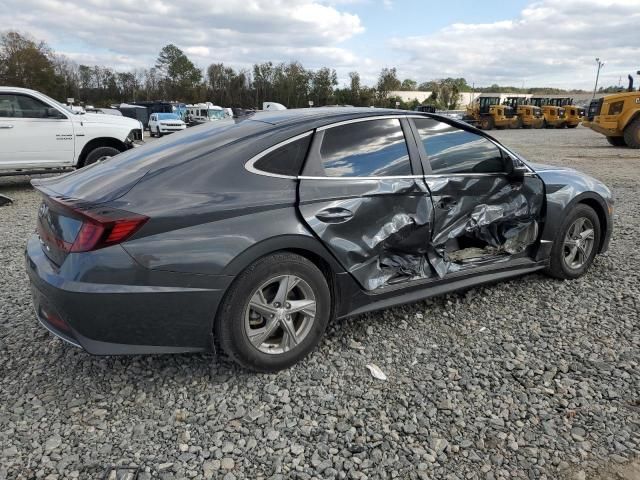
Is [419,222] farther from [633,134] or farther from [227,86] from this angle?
[227,86]

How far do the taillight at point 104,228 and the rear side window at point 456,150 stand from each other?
6.84ft

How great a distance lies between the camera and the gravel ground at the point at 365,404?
2230mm

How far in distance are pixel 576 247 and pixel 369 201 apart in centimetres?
236

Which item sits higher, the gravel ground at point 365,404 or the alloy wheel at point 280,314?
the alloy wheel at point 280,314

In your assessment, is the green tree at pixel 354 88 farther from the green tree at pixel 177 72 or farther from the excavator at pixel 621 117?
the excavator at pixel 621 117

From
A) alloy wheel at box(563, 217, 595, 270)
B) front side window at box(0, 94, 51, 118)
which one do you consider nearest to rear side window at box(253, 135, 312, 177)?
alloy wheel at box(563, 217, 595, 270)

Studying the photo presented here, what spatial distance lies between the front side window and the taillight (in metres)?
7.79

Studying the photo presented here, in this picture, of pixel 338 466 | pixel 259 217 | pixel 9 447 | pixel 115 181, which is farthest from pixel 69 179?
pixel 338 466

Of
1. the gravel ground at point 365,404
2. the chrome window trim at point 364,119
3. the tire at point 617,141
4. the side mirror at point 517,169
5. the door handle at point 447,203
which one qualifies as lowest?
the gravel ground at point 365,404

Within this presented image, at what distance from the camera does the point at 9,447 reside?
229cm

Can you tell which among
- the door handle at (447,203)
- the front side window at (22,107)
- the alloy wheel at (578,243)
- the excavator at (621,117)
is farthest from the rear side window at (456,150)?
the excavator at (621,117)

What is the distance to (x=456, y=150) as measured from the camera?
3680mm

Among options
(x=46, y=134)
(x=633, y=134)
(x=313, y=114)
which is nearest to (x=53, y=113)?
(x=46, y=134)

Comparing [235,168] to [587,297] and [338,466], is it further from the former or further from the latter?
[587,297]
